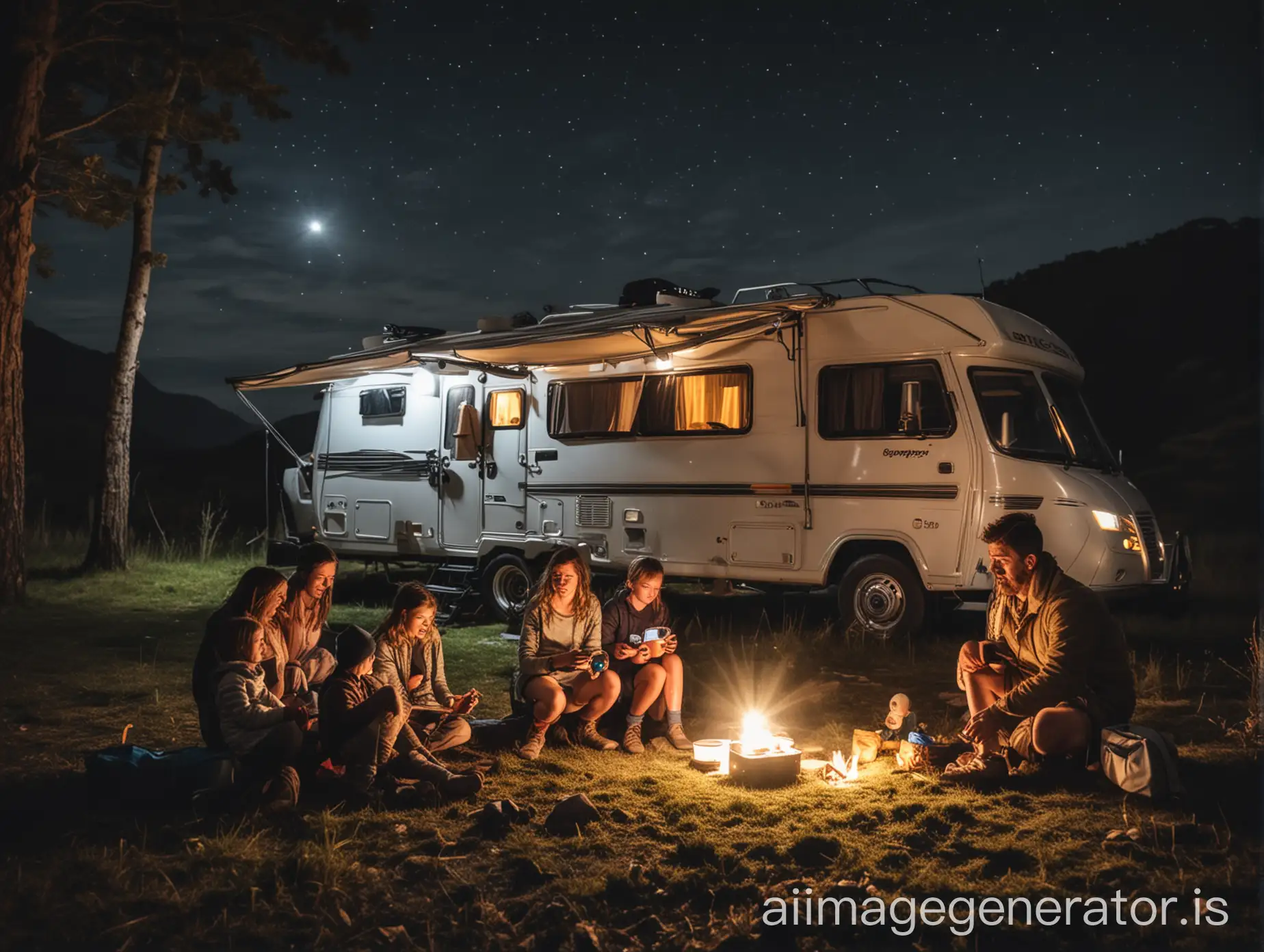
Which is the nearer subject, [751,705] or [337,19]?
[751,705]

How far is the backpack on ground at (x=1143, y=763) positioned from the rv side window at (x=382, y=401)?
28.2ft

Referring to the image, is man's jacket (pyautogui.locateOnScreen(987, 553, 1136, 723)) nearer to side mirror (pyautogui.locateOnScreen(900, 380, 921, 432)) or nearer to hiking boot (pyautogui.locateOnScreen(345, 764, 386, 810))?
hiking boot (pyautogui.locateOnScreen(345, 764, 386, 810))

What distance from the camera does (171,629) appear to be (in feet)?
32.5

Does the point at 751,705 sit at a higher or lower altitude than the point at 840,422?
lower

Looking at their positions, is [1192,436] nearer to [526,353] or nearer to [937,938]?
[526,353]

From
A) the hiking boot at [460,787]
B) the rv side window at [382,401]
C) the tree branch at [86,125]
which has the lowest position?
the hiking boot at [460,787]

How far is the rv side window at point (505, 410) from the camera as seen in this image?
1077cm

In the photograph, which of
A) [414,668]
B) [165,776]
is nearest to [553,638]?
[414,668]

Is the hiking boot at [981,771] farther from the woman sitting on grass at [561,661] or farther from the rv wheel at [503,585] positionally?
the rv wheel at [503,585]

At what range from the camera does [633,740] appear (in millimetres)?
5754

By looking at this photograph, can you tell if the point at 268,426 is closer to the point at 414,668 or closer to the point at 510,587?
the point at 510,587

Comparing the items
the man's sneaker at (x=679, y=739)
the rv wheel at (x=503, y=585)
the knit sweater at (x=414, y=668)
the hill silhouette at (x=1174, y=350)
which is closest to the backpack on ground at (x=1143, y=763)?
the man's sneaker at (x=679, y=739)

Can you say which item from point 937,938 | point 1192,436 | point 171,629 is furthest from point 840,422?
point 1192,436

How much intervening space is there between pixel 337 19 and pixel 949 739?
11208 millimetres
